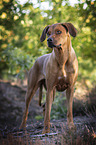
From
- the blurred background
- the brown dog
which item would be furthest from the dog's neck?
the blurred background

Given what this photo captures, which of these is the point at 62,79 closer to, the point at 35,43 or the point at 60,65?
the point at 60,65

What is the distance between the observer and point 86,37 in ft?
27.3

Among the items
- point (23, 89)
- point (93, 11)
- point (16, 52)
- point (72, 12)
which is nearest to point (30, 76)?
point (16, 52)

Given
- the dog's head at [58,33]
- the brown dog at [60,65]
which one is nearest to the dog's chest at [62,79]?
the brown dog at [60,65]

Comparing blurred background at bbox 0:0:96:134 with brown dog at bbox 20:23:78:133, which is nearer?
brown dog at bbox 20:23:78:133

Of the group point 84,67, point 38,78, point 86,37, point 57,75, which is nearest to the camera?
point 57,75

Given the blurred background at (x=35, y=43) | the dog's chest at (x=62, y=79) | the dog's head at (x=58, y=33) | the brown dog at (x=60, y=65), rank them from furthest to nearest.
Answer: the blurred background at (x=35, y=43) → the dog's chest at (x=62, y=79) → the brown dog at (x=60, y=65) → the dog's head at (x=58, y=33)

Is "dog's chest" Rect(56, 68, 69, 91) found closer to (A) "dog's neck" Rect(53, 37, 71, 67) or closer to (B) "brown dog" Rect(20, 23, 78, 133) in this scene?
(B) "brown dog" Rect(20, 23, 78, 133)

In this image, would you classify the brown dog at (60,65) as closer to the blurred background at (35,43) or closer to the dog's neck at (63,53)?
the dog's neck at (63,53)

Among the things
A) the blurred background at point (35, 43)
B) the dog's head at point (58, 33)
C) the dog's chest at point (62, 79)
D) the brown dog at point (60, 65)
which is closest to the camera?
the dog's head at point (58, 33)

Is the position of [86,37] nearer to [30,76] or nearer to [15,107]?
[30,76]

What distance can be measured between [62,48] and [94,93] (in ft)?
10.3

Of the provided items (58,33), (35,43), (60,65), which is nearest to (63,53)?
(60,65)

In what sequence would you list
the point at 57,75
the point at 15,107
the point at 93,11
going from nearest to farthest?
the point at 57,75 → the point at 93,11 → the point at 15,107
